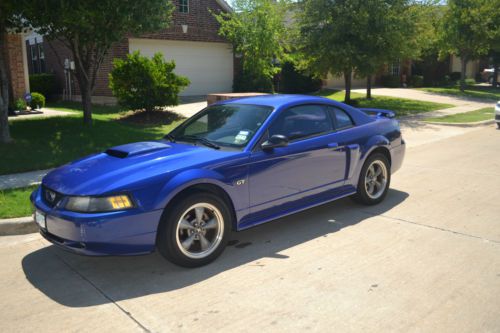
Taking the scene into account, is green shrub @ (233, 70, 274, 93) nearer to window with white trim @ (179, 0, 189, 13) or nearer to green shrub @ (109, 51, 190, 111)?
window with white trim @ (179, 0, 189, 13)

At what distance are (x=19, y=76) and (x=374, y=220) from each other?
14.6 m

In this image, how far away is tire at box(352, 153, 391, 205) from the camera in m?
6.08

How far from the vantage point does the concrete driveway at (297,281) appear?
3477 mm

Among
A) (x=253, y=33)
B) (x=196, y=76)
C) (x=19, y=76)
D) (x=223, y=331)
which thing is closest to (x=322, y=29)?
(x=253, y=33)

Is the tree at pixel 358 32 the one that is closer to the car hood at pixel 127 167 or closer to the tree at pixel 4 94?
the tree at pixel 4 94

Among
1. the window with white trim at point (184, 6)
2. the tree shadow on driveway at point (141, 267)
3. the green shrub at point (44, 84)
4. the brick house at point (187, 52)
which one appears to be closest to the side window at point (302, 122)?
the tree shadow on driveway at point (141, 267)

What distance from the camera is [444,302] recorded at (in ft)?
12.1

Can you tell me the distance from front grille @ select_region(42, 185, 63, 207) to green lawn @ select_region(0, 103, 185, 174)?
4.17 meters

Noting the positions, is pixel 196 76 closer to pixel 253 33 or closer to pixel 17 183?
pixel 253 33

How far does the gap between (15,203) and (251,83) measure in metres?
17.6

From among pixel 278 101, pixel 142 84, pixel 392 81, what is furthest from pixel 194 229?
pixel 392 81

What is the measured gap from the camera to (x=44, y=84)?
21.2 metres

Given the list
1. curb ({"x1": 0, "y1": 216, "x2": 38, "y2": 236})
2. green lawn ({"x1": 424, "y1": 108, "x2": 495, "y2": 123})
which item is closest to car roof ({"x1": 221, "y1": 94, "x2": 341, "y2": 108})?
curb ({"x1": 0, "y1": 216, "x2": 38, "y2": 236})

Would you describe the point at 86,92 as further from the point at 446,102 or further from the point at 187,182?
the point at 446,102
